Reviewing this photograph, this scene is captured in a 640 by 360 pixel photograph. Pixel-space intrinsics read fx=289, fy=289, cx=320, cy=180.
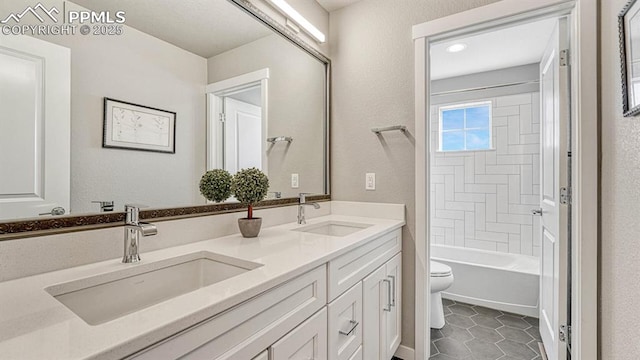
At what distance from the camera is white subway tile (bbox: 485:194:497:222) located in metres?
3.23

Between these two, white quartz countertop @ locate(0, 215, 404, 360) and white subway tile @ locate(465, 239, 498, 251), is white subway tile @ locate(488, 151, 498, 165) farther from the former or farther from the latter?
white quartz countertop @ locate(0, 215, 404, 360)

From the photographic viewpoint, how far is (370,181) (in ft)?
6.50

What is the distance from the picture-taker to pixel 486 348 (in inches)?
77.6

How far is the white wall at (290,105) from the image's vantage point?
5.25 ft

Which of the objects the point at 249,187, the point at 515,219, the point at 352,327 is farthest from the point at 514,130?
the point at 249,187

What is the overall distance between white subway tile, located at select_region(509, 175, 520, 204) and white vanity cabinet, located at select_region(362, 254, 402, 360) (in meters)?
2.08

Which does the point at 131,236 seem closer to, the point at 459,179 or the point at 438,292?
the point at 438,292

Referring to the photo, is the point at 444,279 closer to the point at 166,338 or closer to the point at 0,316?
the point at 166,338

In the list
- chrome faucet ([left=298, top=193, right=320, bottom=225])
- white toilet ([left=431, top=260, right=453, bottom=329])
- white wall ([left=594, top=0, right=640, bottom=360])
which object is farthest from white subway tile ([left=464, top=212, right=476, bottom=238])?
chrome faucet ([left=298, top=193, right=320, bottom=225])

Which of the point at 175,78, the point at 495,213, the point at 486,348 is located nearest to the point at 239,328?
the point at 175,78

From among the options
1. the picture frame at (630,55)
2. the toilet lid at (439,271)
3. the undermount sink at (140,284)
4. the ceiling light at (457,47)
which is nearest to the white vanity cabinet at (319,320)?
the undermount sink at (140,284)

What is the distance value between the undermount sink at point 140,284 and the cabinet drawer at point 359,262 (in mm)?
343

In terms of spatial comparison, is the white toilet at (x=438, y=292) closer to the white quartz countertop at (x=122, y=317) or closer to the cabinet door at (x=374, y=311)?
the cabinet door at (x=374, y=311)

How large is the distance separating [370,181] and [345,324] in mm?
1014
